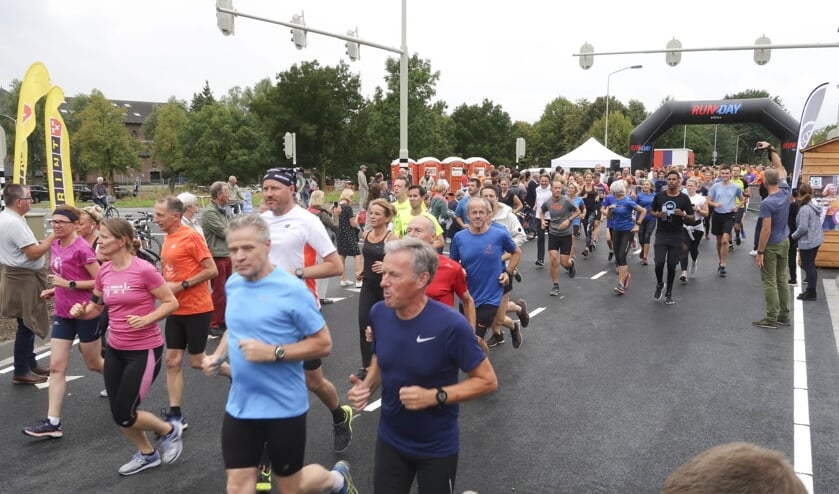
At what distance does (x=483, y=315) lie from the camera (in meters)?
6.04

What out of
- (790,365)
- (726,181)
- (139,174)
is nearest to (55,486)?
(790,365)

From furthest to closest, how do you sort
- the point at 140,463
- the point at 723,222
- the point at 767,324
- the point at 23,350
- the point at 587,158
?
the point at 587,158
the point at 723,222
the point at 767,324
the point at 23,350
the point at 140,463

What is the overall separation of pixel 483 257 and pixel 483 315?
59cm

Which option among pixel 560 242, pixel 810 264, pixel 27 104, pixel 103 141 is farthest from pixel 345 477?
pixel 103 141

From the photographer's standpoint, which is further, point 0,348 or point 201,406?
point 0,348

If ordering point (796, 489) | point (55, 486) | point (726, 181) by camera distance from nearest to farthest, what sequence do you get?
point (796, 489) → point (55, 486) → point (726, 181)

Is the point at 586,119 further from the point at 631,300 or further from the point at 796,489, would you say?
the point at 796,489

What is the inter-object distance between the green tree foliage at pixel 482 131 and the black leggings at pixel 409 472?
70.7m

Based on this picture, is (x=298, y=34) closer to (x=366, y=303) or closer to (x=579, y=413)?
(x=366, y=303)

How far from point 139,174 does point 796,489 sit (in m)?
117

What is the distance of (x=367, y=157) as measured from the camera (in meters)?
54.9

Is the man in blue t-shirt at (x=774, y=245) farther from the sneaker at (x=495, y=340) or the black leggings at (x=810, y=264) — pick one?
the sneaker at (x=495, y=340)

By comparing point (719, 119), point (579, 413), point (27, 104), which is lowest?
point (579, 413)

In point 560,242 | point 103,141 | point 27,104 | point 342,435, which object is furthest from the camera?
point 103,141
